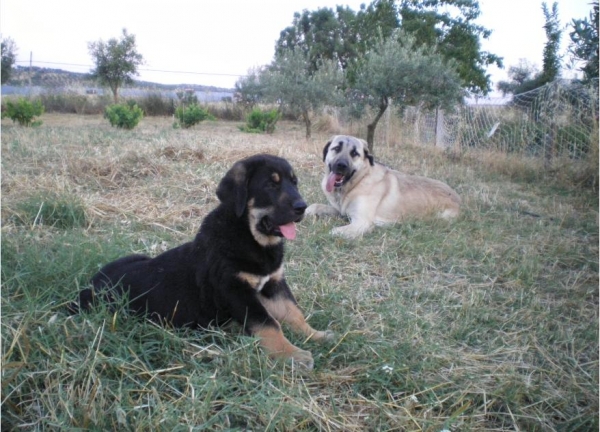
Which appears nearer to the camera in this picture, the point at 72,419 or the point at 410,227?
the point at 72,419

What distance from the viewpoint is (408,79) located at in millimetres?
10719

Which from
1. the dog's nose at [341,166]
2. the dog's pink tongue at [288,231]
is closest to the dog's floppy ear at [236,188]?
the dog's pink tongue at [288,231]

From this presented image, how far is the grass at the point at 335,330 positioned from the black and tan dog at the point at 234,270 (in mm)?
150

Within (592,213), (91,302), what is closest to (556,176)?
(592,213)

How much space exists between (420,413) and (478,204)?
208 inches

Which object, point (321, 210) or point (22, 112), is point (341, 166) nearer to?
point (321, 210)

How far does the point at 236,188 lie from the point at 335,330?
1.15m

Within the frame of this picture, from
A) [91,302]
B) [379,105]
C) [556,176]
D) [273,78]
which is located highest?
[273,78]

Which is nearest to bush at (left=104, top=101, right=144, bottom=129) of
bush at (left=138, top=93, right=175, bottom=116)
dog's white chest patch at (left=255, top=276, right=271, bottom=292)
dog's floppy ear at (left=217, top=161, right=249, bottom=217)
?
bush at (left=138, top=93, right=175, bottom=116)

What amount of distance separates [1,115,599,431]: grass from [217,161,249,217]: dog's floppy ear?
0.79 m

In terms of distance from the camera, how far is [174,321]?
2.95 metres

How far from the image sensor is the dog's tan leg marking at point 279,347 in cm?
266

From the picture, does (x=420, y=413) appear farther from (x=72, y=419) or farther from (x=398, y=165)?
(x=398, y=165)

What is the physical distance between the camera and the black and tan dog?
9.46ft
